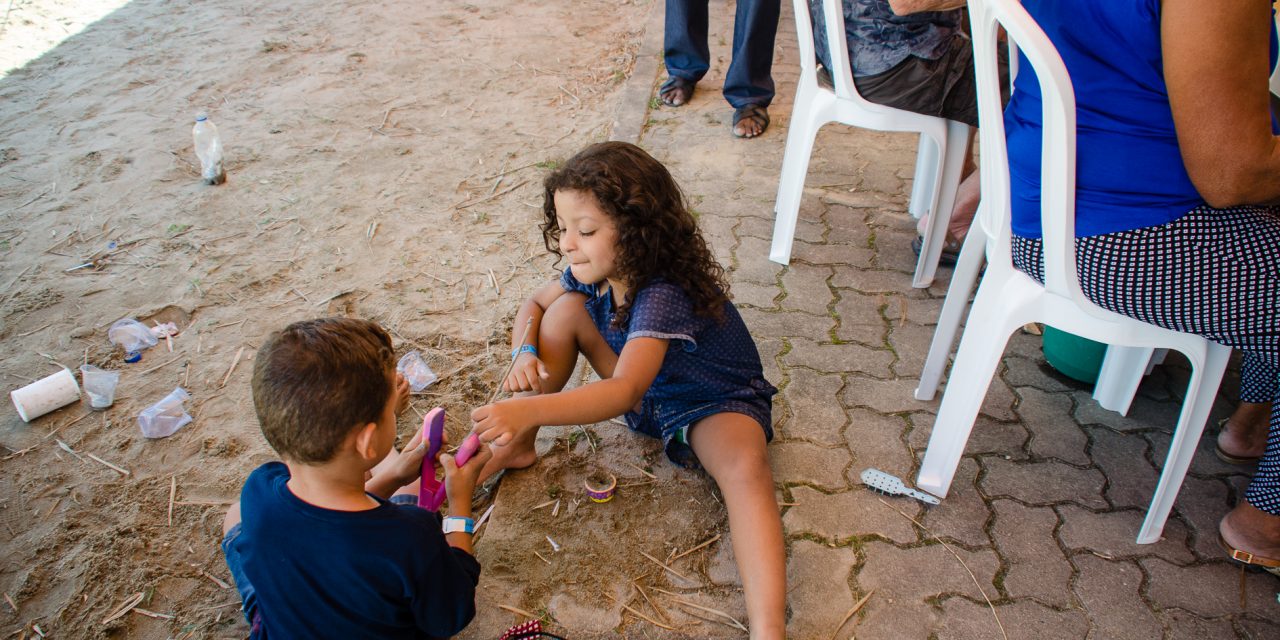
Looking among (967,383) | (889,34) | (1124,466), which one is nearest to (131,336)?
(967,383)

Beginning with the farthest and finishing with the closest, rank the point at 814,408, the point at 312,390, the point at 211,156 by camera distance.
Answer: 1. the point at 211,156
2. the point at 814,408
3. the point at 312,390

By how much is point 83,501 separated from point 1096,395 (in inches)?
122

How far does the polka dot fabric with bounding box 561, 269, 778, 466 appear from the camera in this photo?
2164 mm

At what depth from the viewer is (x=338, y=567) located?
5.34 feet

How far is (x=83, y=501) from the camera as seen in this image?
2.47 meters

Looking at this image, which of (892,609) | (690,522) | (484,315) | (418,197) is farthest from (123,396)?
(892,609)

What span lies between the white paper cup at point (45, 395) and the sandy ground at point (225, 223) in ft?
0.20

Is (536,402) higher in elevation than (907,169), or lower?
higher

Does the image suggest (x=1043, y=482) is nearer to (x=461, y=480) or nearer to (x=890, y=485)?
(x=890, y=485)

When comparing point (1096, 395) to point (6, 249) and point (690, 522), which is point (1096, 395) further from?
point (6, 249)

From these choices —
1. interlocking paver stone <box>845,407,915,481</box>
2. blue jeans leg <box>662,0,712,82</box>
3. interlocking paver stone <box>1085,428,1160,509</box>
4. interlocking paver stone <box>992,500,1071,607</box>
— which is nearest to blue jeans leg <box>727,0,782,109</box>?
blue jeans leg <box>662,0,712,82</box>

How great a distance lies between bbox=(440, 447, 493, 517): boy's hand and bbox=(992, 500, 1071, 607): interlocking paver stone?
4.42ft

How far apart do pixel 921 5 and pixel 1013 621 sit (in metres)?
1.98

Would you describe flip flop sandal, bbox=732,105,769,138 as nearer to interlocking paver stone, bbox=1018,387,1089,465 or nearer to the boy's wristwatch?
interlocking paver stone, bbox=1018,387,1089,465
